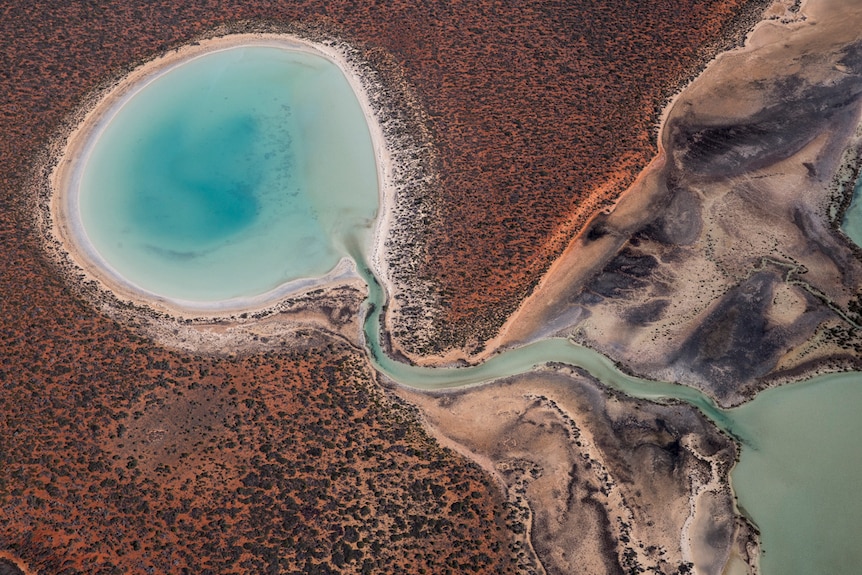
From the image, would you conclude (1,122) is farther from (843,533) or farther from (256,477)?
(843,533)

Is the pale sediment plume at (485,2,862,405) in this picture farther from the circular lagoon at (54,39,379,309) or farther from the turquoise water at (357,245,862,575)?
the circular lagoon at (54,39,379,309)

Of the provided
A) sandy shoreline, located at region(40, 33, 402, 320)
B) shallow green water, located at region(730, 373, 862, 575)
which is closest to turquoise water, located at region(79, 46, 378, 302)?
sandy shoreline, located at region(40, 33, 402, 320)

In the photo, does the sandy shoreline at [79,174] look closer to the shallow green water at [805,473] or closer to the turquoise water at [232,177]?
the turquoise water at [232,177]

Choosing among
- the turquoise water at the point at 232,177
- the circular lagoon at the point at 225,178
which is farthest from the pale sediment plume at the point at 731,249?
the turquoise water at the point at 232,177

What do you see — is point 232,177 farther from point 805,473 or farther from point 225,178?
point 805,473

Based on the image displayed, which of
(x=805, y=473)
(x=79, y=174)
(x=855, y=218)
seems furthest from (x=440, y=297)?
(x=855, y=218)

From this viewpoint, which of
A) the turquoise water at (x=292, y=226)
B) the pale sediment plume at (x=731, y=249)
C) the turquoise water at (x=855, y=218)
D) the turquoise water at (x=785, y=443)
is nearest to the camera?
the turquoise water at (x=785, y=443)
